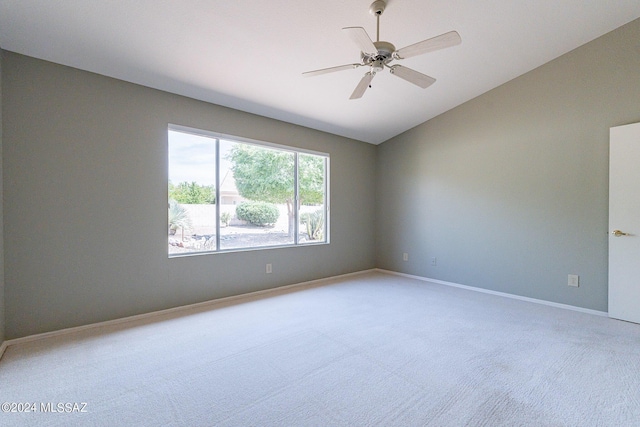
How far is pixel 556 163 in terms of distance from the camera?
3.63 m

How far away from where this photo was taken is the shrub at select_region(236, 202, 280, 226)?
402 cm

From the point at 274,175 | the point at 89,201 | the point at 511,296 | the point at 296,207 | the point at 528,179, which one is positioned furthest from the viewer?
the point at 296,207

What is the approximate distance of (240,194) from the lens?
398 centimetres

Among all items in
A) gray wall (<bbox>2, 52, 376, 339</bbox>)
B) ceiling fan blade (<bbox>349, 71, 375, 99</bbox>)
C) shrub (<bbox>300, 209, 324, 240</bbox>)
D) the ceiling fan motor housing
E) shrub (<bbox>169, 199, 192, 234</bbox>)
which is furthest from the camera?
shrub (<bbox>300, 209, 324, 240</bbox>)

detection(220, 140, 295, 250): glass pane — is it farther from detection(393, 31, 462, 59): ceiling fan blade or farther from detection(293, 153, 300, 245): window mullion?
detection(393, 31, 462, 59): ceiling fan blade

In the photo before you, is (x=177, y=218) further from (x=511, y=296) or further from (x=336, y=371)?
(x=511, y=296)

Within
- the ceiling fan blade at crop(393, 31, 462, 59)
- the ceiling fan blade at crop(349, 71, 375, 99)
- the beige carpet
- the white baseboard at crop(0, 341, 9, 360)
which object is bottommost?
the beige carpet

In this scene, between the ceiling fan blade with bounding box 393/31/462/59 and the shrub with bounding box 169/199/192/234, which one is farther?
the shrub with bounding box 169/199/192/234

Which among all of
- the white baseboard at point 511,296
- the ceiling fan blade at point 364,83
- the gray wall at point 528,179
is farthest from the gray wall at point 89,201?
the gray wall at point 528,179

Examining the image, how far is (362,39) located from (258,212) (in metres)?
2.79

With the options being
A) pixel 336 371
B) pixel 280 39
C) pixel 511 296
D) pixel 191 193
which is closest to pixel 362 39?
pixel 280 39

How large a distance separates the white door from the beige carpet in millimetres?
256

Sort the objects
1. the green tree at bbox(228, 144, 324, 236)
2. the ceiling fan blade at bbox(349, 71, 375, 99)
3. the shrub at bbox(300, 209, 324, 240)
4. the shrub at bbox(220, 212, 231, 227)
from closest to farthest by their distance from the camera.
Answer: the ceiling fan blade at bbox(349, 71, 375, 99) < the shrub at bbox(220, 212, 231, 227) < the green tree at bbox(228, 144, 324, 236) < the shrub at bbox(300, 209, 324, 240)

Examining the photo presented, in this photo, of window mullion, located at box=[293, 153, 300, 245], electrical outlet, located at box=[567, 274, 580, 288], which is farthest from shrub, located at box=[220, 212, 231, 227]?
electrical outlet, located at box=[567, 274, 580, 288]
